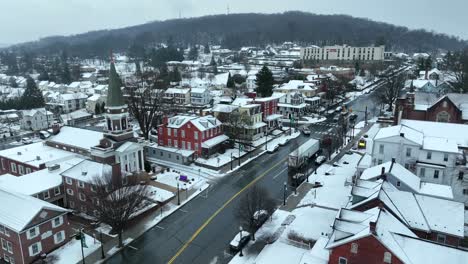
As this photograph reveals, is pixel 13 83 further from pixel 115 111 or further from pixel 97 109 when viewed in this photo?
pixel 115 111

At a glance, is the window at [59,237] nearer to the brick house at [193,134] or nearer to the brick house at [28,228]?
the brick house at [28,228]

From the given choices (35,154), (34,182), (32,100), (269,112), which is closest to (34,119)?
(32,100)

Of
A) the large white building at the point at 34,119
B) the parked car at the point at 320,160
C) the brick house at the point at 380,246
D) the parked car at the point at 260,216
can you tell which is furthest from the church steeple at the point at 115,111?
the large white building at the point at 34,119

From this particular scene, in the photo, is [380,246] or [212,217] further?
[212,217]

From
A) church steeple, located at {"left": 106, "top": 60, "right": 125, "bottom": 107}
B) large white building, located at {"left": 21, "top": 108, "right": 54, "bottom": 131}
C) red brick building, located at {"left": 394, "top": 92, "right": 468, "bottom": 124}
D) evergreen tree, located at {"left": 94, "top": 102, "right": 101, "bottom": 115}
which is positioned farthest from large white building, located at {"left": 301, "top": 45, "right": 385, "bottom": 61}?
church steeple, located at {"left": 106, "top": 60, "right": 125, "bottom": 107}

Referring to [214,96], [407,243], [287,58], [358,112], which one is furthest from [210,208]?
[287,58]

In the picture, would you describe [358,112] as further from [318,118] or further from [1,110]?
[1,110]

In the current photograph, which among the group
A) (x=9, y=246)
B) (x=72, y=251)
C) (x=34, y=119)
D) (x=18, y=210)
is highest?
(x=18, y=210)
